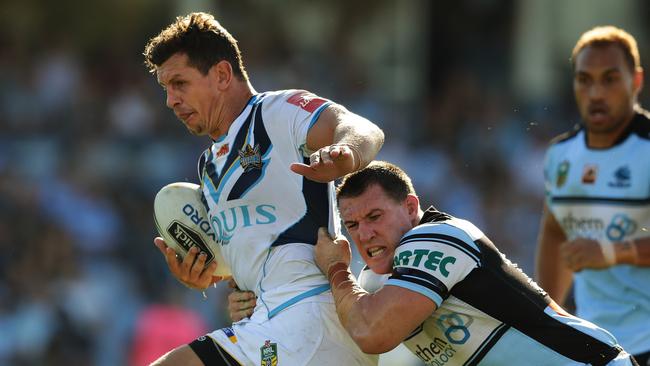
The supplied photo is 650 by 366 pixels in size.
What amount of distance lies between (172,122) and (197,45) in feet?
26.3

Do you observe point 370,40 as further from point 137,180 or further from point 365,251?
point 365,251

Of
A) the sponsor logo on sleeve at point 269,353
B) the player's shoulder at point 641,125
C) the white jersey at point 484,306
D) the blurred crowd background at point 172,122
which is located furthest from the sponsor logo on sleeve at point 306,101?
the blurred crowd background at point 172,122

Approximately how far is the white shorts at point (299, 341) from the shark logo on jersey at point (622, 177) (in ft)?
7.44

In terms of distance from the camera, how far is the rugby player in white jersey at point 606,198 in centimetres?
646

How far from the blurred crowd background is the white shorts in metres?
6.14

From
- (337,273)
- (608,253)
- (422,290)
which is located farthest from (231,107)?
(608,253)

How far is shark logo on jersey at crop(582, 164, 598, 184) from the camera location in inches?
268

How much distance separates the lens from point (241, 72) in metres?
5.61

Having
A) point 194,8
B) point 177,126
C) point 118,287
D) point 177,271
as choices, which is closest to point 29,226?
point 118,287

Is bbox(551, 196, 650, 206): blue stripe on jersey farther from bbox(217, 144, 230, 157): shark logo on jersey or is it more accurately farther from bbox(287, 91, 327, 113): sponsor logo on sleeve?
bbox(217, 144, 230, 157): shark logo on jersey

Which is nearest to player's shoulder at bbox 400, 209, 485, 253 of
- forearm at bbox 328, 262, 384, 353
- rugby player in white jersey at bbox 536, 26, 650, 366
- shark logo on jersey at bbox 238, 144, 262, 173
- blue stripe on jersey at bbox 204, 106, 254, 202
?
forearm at bbox 328, 262, 384, 353

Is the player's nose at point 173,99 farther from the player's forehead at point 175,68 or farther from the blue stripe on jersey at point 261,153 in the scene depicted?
the blue stripe on jersey at point 261,153

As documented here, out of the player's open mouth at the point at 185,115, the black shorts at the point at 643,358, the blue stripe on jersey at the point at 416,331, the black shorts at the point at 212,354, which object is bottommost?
the black shorts at the point at 643,358

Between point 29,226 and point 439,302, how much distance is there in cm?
777
